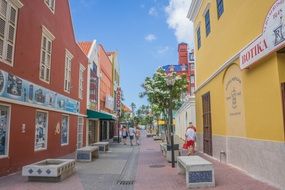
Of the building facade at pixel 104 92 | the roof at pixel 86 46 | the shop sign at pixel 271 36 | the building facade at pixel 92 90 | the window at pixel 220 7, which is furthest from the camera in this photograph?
the building facade at pixel 104 92

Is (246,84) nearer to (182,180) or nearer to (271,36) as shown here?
(271,36)

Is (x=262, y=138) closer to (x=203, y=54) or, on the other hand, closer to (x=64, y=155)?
(x=203, y=54)

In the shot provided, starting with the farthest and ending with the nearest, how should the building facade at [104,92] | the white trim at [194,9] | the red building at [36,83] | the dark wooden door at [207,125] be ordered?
the building facade at [104,92]
the white trim at [194,9]
the dark wooden door at [207,125]
the red building at [36,83]

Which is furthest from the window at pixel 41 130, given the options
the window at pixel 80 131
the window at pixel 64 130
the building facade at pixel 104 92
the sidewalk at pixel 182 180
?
the building facade at pixel 104 92

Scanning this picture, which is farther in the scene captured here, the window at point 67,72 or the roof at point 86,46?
the roof at point 86,46

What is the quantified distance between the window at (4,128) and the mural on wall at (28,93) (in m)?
0.50

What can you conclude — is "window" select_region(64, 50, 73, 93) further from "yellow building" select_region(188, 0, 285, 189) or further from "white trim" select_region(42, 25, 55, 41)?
"yellow building" select_region(188, 0, 285, 189)

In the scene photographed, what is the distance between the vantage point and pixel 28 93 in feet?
42.5

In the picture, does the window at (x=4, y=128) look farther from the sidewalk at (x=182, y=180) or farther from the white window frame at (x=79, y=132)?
the white window frame at (x=79, y=132)

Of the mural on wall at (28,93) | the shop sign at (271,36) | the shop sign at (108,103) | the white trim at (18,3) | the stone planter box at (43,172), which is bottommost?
the stone planter box at (43,172)

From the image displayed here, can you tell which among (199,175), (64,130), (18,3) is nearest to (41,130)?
(64,130)

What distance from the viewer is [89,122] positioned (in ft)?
89.5

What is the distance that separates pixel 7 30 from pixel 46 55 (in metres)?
4.23

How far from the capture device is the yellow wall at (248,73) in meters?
8.34
